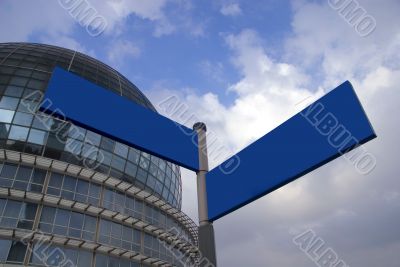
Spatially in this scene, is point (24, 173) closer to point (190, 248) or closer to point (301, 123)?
point (190, 248)

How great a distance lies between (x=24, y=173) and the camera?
77.9 ft

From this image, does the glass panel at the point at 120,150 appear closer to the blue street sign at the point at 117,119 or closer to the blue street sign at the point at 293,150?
the blue street sign at the point at 117,119

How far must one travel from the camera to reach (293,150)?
202 inches

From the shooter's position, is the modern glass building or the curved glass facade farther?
the curved glass facade

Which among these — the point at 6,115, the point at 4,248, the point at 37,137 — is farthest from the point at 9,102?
the point at 4,248

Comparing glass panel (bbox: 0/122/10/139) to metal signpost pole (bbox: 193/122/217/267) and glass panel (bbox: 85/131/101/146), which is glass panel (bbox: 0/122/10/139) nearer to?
glass panel (bbox: 85/131/101/146)

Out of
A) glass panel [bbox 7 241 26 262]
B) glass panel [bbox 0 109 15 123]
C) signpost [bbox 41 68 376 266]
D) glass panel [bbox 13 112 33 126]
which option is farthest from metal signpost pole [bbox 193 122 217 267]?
glass panel [bbox 0 109 15 123]

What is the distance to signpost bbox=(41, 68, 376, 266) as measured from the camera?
15.5 ft

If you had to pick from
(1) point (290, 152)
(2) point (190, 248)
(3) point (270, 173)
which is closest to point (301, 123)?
(1) point (290, 152)

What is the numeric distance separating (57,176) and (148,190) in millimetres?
8538

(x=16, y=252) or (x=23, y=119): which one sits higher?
(x=23, y=119)

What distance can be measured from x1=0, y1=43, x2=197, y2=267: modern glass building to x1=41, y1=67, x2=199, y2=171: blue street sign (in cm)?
1571

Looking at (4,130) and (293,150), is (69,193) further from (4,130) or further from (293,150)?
(293,150)

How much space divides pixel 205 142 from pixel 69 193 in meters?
21.2
